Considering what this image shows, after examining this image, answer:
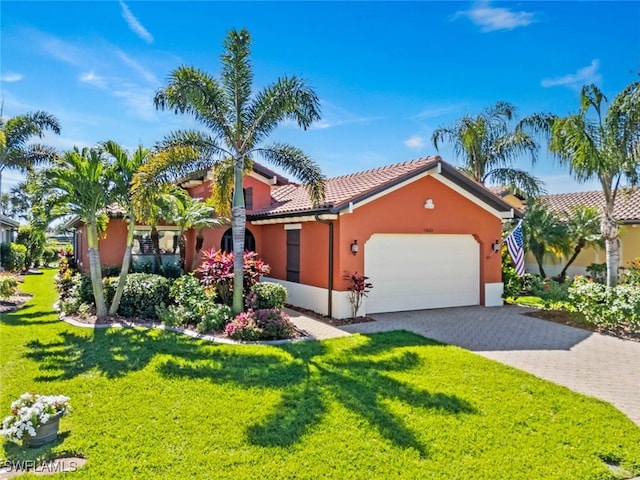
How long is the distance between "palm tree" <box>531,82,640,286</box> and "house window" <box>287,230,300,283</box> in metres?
10.5

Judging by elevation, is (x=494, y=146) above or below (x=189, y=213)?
above

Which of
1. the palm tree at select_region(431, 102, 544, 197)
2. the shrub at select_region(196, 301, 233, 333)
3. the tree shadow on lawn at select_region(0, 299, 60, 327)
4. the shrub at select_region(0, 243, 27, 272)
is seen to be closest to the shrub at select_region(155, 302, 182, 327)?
the shrub at select_region(196, 301, 233, 333)

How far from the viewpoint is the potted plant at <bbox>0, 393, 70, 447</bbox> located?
5418 millimetres

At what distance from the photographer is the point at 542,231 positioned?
2292 cm

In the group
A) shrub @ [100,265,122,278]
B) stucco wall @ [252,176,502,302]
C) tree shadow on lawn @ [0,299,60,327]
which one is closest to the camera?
→ tree shadow on lawn @ [0,299,60,327]

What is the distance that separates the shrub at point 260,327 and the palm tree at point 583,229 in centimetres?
1908

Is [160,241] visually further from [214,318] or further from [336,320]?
[336,320]

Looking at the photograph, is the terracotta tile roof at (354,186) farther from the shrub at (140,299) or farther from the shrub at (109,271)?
the shrub at (109,271)

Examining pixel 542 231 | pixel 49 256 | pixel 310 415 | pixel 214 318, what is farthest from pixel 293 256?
pixel 49 256

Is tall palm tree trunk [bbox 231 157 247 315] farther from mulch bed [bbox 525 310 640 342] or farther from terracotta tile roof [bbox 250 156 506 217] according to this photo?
mulch bed [bbox 525 310 640 342]

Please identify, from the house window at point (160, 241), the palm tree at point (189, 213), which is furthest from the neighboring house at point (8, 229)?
the palm tree at point (189, 213)

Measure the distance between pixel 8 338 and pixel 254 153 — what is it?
876 cm

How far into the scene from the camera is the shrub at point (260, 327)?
36.9 ft

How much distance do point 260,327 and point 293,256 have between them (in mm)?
6025
